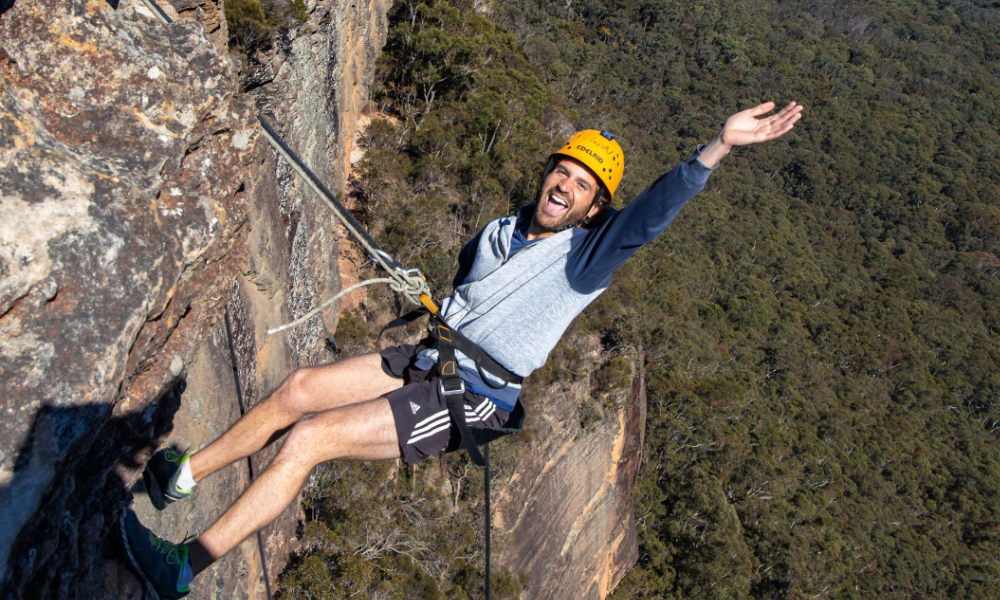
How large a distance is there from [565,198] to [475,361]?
97 centimetres

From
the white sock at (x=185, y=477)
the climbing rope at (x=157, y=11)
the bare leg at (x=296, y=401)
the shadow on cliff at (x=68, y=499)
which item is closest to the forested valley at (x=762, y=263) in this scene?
the bare leg at (x=296, y=401)

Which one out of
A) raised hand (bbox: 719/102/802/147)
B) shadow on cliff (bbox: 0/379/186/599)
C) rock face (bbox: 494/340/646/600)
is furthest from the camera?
rock face (bbox: 494/340/646/600)

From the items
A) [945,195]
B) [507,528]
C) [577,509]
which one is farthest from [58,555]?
[945,195]

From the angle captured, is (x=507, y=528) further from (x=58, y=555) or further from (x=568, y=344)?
(x=58, y=555)

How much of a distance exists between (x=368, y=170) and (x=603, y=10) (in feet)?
152

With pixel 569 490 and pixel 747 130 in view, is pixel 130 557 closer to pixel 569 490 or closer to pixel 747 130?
pixel 747 130

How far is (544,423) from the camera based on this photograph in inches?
591

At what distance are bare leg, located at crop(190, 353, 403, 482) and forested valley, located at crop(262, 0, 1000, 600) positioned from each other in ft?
19.5

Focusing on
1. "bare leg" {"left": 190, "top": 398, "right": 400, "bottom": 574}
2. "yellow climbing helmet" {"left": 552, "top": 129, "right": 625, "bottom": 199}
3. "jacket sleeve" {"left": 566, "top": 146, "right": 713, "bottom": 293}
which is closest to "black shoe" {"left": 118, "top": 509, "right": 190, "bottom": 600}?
"bare leg" {"left": 190, "top": 398, "right": 400, "bottom": 574}

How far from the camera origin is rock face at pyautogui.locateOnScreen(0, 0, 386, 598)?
1562 mm

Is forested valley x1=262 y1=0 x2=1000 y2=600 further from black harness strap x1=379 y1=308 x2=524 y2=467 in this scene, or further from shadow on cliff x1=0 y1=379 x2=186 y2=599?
shadow on cliff x1=0 y1=379 x2=186 y2=599

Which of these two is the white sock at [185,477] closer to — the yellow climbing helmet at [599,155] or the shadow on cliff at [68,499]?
the shadow on cliff at [68,499]

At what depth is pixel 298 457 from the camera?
2.71 meters

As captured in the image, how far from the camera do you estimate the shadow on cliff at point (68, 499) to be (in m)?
1.49
